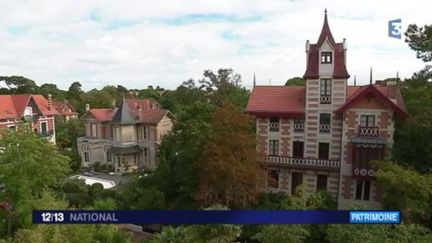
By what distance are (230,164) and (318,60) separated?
8.88m

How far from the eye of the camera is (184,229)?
15.2m

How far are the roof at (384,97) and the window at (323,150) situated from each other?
2.28 meters

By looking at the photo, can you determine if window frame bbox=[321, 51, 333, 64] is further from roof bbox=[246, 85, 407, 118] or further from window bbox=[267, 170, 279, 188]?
window bbox=[267, 170, 279, 188]

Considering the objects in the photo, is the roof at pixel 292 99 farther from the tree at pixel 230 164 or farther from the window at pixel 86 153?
the window at pixel 86 153

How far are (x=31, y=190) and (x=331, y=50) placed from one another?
59.4ft

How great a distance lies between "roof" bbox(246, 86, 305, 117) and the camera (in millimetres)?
23312

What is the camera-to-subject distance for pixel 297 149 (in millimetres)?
23656

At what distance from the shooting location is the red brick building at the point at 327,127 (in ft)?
69.9

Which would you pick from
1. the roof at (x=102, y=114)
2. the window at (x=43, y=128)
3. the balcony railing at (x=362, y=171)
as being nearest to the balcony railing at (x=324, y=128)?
the balcony railing at (x=362, y=171)

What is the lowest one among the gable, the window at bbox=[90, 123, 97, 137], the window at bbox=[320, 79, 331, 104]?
the window at bbox=[90, 123, 97, 137]

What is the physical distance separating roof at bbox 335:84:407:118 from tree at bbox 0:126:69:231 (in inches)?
641

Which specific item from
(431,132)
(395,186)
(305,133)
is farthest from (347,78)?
(395,186)

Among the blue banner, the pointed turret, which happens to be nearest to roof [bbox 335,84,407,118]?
the blue banner

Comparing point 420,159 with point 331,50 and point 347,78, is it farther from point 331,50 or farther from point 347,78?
point 331,50
